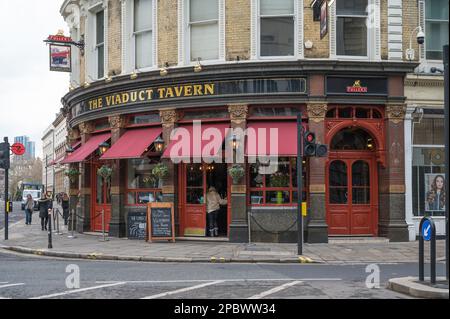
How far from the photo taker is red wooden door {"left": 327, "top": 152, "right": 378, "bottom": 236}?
1994 centimetres

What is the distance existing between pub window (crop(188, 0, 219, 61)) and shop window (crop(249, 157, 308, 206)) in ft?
14.0

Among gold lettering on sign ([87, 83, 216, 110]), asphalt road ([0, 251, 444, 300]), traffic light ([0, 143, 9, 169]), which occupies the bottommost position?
asphalt road ([0, 251, 444, 300])

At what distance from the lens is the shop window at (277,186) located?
774 inches

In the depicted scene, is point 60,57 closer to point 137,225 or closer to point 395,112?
point 137,225

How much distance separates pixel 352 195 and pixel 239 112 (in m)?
4.69

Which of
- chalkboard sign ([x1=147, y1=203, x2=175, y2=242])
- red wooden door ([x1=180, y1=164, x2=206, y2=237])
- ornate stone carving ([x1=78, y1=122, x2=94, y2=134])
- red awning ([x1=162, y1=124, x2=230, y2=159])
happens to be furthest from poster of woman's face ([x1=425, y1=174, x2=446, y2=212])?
ornate stone carving ([x1=78, y1=122, x2=94, y2=134])

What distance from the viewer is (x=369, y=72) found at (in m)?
19.5

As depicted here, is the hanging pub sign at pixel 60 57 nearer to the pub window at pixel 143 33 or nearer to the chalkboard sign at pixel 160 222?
the pub window at pixel 143 33

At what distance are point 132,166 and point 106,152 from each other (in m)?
1.26

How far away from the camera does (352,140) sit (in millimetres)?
20328

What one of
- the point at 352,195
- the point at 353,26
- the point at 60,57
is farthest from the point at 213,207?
the point at 60,57

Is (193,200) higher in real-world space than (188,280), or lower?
higher

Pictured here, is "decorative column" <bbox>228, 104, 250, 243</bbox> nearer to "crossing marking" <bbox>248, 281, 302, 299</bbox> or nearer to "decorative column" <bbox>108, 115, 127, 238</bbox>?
"decorative column" <bbox>108, 115, 127, 238</bbox>
